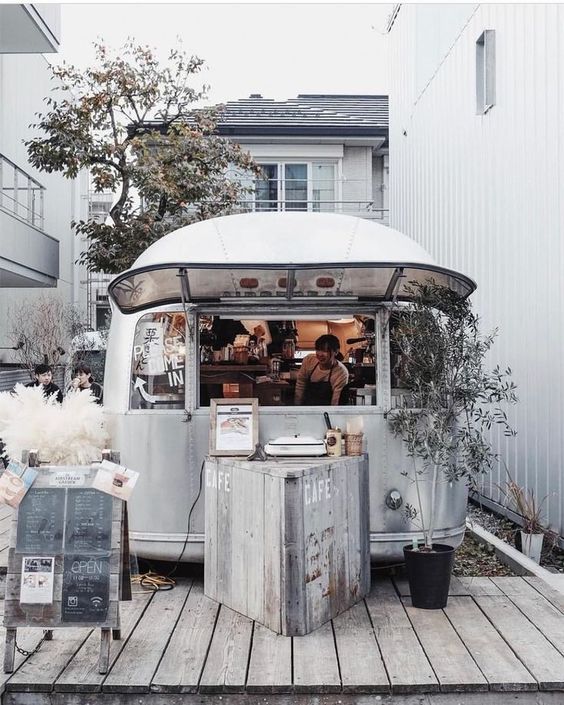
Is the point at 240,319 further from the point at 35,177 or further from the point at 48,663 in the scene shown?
the point at 35,177

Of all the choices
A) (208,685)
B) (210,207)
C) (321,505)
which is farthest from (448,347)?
(210,207)

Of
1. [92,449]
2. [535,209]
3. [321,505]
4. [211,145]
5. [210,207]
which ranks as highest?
[211,145]

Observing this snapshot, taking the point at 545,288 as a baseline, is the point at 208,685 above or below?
below

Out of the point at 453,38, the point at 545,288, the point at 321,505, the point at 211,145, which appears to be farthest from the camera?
the point at 211,145

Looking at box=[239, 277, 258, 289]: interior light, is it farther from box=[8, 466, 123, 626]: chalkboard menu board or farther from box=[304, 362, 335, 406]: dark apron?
box=[8, 466, 123, 626]: chalkboard menu board

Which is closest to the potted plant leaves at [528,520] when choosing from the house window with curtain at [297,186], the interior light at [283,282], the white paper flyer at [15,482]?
the interior light at [283,282]

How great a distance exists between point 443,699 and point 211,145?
11.5 m

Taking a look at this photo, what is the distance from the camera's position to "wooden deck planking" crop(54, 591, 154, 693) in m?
4.17

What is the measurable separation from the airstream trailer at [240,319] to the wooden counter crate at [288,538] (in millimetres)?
337

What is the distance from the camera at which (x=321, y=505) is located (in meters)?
5.05

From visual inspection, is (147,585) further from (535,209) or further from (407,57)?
(407,57)

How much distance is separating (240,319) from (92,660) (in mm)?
2784

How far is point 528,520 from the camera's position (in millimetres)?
7262

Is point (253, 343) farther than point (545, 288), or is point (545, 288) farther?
point (545, 288)
